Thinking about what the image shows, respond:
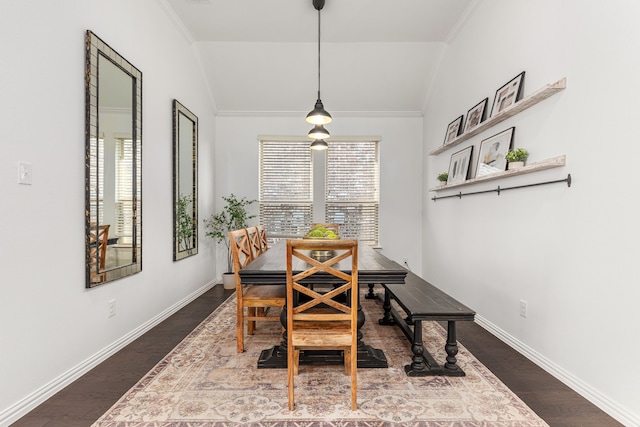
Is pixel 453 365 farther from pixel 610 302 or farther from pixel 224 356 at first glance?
pixel 224 356

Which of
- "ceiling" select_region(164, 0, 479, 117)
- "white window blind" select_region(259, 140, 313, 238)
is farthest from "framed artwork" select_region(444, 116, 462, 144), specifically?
"white window blind" select_region(259, 140, 313, 238)

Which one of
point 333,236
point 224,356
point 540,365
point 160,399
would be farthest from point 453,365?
point 160,399

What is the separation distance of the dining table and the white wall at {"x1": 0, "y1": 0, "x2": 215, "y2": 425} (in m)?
1.17

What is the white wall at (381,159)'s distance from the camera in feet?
16.8

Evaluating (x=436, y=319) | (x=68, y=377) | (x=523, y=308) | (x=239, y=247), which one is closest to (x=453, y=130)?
(x=523, y=308)

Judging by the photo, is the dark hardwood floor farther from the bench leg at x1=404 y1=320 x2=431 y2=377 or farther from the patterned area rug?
the bench leg at x1=404 y1=320 x2=431 y2=377

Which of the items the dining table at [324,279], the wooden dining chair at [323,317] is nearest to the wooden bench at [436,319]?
the dining table at [324,279]

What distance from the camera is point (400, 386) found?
6.68ft

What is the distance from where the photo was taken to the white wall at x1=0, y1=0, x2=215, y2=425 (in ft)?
5.56

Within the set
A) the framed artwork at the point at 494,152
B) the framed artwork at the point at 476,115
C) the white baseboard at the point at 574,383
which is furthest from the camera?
the framed artwork at the point at 476,115

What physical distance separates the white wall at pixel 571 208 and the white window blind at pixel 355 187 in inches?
79.5

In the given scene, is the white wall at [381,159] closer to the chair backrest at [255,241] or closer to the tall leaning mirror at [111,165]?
the chair backrest at [255,241]

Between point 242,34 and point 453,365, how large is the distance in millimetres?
4170

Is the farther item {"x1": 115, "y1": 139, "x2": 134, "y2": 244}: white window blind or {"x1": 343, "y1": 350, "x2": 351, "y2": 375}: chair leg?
{"x1": 115, "y1": 139, "x2": 134, "y2": 244}: white window blind
